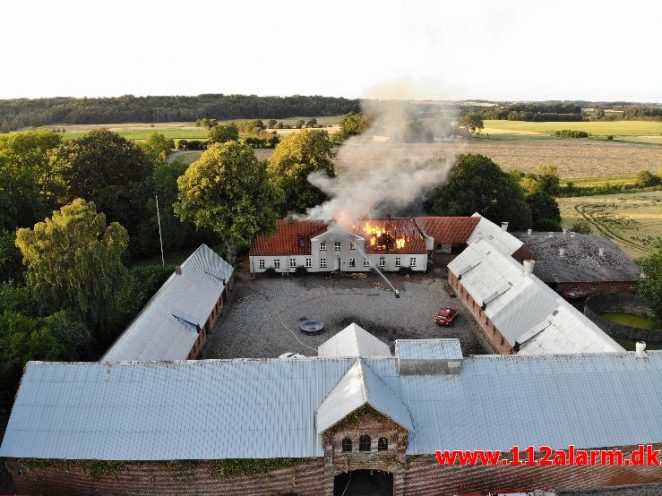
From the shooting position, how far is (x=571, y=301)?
45.0 m

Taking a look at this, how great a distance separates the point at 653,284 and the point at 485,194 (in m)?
26.7

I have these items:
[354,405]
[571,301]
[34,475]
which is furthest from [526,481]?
[571,301]

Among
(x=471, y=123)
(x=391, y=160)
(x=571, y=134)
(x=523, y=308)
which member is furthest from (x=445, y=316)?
(x=571, y=134)

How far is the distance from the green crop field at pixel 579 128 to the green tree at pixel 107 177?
108177 millimetres

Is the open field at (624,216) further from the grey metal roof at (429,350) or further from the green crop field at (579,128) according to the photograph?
the green crop field at (579,128)

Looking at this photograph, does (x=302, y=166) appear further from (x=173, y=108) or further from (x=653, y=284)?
(x=173, y=108)

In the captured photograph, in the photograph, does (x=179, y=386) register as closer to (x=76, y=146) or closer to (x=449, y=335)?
(x=449, y=335)

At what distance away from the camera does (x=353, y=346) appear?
1125 inches

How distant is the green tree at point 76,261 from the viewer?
3038cm

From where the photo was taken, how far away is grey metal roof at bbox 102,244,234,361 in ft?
96.7

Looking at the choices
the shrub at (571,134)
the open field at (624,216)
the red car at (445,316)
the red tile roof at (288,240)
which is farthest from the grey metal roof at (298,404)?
the shrub at (571,134)

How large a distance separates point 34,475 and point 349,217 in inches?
1484

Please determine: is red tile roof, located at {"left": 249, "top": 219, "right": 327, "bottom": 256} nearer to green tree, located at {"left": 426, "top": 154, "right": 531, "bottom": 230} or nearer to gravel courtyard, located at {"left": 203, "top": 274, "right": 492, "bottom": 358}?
gravel courtyard, located at {"left": 203, "top": 274, "right": 492, "bottom": 358}

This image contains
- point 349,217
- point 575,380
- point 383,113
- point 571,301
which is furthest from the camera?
point 383,113
